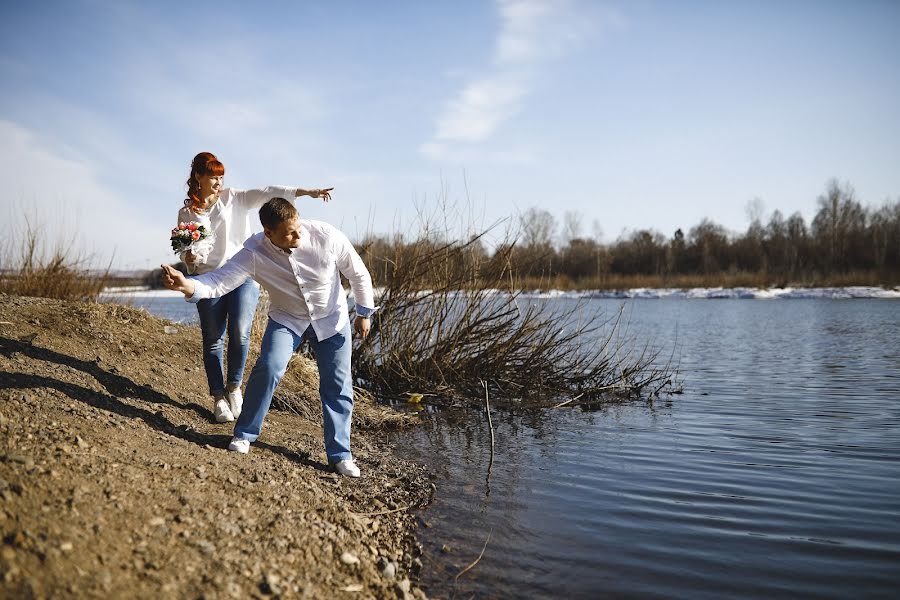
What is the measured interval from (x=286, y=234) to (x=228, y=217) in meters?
1.00

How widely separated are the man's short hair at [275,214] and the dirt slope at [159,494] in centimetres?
148

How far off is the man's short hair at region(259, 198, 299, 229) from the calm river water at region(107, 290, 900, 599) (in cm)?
208

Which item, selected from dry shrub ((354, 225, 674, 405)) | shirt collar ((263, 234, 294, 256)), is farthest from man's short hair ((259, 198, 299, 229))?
dry shrub ((354, 225, 674, 405))

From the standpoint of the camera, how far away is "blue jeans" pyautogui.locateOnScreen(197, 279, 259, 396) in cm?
455

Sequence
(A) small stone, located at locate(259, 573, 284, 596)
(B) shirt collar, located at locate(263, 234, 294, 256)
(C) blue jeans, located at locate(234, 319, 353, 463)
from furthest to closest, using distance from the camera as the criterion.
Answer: (C) blue jeans, located at locate(234, 319, 353, 463)
(B) shirt collar, located at locate(263, 234, 294, 256)
(A) small stone, located at locate(259, 573, 284, 596)

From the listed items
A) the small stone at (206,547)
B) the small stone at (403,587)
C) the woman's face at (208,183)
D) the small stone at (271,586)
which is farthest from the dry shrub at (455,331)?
the small stone at (271,586)

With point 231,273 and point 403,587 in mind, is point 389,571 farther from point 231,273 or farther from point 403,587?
point 231,273

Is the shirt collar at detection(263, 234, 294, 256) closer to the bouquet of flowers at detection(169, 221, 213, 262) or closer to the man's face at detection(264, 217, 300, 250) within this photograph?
the man's face at detection(264, 217, 300, 250)

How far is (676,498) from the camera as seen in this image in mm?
4387

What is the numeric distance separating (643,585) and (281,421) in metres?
3.54

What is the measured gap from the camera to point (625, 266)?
177ft

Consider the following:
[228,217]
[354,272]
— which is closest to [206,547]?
[354,272]

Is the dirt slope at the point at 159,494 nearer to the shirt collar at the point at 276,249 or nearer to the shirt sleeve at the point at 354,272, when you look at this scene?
the shirt sleeve at the point at 354,272

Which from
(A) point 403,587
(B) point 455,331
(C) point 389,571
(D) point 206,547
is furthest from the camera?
(B) point 455,331
